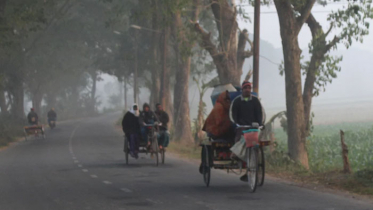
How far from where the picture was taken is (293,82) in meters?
22.1

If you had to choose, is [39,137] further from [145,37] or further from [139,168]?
[139,168]

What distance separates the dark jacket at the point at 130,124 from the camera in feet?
75.8

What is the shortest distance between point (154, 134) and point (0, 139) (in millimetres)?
19758

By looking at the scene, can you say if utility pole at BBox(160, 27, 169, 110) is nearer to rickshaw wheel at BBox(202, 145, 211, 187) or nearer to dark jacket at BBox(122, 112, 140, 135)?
dark jacket at BBox(122, 112, 140, 135)

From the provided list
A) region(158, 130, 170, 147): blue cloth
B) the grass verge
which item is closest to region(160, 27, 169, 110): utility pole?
region(158, 130, 170, 147): blue cloth

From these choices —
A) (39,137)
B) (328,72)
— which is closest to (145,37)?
(39,137)

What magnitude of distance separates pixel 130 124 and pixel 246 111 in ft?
31.0

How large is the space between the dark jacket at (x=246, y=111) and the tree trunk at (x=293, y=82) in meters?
8.01

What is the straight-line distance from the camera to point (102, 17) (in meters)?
62.3

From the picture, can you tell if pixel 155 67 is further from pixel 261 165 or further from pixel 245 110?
pixel 261 165

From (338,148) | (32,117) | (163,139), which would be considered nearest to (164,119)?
(163,139)

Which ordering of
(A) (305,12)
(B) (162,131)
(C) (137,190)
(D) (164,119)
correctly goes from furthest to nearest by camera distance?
(D) (164,119) < (B) (162,131) < (A) (305,12) < (C) (137,190)

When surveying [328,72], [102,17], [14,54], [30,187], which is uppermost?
[102,17]

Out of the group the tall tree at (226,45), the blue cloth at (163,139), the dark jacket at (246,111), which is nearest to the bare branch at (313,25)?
the tall tree at (226,45)
